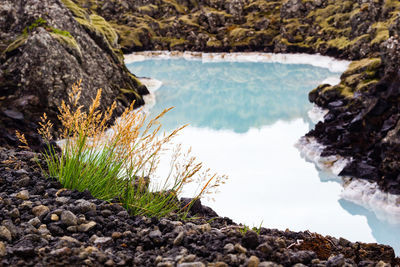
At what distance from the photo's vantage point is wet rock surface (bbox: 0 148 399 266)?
164 inches

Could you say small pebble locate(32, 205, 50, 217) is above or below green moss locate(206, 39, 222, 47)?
below

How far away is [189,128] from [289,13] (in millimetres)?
80596

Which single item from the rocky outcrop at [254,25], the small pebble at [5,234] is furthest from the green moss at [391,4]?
the small pebble at [5,234]

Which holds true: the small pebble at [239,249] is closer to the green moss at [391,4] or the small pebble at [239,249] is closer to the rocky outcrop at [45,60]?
the rocky outcrop at [45,60]

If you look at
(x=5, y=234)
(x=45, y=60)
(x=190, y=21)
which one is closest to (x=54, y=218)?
(x=5, y=234)

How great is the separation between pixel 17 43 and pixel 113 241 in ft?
91.8

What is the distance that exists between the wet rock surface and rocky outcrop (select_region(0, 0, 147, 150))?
50.8 ft

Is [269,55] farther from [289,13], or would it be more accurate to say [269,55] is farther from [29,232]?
[29,232]

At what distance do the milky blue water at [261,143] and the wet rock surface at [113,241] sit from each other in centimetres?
906

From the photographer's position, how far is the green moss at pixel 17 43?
1105 inches

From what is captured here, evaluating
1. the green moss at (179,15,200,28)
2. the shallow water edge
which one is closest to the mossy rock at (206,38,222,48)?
the shallow water edge

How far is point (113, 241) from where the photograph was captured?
4.96m

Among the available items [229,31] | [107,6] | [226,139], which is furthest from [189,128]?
[107,6]

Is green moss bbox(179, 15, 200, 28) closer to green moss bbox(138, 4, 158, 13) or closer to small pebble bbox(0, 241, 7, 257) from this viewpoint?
green moss bbox(138, 4, 158, 13)
